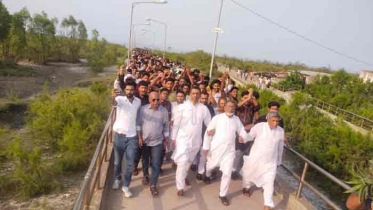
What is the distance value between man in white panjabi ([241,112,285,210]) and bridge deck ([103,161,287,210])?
17.4 inches

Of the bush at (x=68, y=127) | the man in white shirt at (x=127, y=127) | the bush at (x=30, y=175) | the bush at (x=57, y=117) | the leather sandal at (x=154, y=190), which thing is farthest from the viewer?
the bush at (x=57, y=117)

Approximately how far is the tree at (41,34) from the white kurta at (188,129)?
44266 millimetres

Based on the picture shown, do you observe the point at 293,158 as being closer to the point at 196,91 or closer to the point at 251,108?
the point at 251,108

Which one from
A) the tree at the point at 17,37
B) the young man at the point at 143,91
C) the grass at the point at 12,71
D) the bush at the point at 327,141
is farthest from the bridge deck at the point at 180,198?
the tree at the point at 17,37

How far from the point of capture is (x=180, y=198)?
4.23 meters

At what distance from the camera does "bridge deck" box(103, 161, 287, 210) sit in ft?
13.0

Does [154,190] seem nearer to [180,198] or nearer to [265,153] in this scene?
[180,198]

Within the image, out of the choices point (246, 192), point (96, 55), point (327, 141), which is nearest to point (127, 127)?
point (246, 192)

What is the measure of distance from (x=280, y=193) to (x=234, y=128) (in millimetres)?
1525

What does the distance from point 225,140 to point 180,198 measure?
114 centimetres

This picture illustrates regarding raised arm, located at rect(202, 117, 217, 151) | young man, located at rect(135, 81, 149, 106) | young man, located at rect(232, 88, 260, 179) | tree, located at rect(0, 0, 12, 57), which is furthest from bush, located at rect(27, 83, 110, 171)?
tree, located at rect(0, 0, 12, 57)

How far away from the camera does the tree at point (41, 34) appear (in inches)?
1678

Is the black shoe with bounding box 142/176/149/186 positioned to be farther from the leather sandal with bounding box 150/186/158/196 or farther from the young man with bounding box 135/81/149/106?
the young man with bounding box 135/81/149/106

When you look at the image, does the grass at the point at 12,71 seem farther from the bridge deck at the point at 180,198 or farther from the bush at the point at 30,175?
the bridge deck at the point at 180,198
